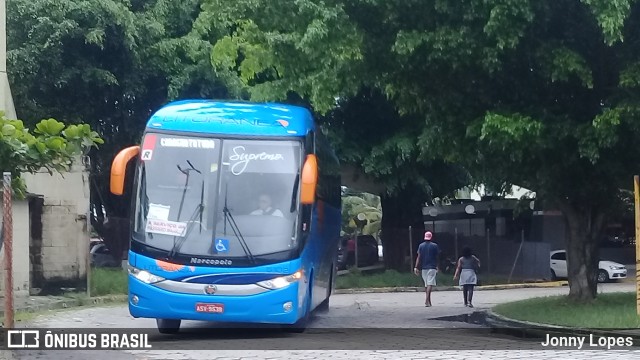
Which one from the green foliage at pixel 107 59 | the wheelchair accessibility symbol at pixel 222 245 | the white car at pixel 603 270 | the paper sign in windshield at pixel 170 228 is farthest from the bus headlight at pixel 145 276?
the white car at pixel 603 270

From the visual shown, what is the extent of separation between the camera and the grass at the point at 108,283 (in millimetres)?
26531

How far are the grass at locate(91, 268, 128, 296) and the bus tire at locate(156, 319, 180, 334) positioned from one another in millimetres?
9489

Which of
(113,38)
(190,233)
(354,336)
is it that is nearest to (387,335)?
(354,336)

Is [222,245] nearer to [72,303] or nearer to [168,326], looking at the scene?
[168,326]

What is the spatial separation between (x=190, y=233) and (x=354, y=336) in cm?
340

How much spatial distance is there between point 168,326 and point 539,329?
6.19 m

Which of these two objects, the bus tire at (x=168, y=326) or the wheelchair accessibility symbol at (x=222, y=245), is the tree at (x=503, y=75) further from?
the bus tire at (x=168, y=326)

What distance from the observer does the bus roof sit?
1575cm

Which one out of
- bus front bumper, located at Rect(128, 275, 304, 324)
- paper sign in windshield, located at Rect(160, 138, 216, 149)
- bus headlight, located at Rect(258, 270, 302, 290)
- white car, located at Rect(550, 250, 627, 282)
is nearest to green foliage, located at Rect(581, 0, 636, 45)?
bus headlight, located at Rect(258, 270, 302, 290)

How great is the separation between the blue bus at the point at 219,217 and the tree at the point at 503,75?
261 centimetres

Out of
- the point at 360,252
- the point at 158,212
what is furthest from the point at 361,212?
the point at 158,212

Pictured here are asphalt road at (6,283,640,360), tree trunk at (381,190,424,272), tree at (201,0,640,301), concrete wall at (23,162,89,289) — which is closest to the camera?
asphalt road at (6,283,640,360)

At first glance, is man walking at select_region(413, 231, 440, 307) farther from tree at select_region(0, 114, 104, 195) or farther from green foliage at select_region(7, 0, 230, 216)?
tree at select_region(0, 114, 104, 195)

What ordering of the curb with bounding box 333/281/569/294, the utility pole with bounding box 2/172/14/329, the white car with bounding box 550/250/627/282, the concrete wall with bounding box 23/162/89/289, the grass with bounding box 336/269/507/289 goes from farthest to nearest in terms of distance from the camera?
the white car with bounding box 550/250/627/282, the grass with bounding box 336/269/507/289, the curb with bounding box 333/281/569/294, the concrete wall with bounding box 23/162/89/289, the utility pole with bounding box 2/172/14/329
